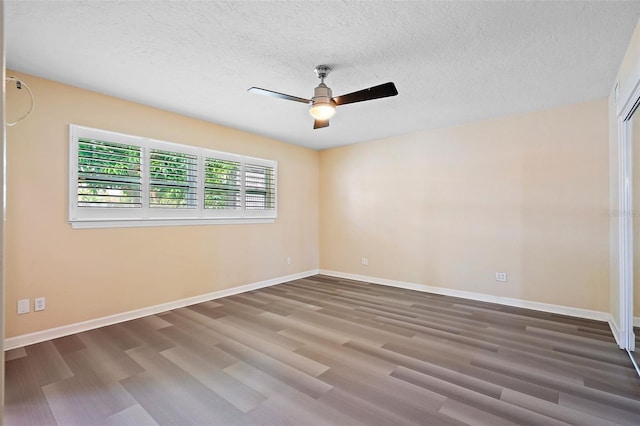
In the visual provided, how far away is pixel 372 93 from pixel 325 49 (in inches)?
20.3

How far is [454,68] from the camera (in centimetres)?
277

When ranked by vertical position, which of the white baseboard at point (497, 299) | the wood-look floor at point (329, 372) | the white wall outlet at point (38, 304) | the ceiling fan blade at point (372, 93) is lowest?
the wood-look floor at point (329, 372)

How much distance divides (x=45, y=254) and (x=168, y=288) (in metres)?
1.32

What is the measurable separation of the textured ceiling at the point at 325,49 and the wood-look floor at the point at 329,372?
2548mm

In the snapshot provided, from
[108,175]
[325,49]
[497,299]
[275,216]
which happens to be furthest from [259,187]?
[497,299]

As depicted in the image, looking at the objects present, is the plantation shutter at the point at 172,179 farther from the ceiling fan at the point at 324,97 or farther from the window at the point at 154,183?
the ceiling fan at the point at 324,97

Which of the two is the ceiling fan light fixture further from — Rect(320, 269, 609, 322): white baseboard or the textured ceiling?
Rect(320, 269, 609, 322): white baseboard

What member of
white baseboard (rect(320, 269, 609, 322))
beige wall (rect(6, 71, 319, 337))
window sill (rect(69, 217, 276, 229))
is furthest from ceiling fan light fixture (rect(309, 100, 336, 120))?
white baseboard (rect(320, 269, 609, 322))

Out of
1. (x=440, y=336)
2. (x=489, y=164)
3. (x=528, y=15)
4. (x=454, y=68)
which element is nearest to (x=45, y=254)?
(x=440, y=336)

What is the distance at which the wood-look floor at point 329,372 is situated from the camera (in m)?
1.89

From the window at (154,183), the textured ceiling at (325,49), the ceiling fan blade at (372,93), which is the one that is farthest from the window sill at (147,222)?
the ceiling fan blade at (372,93)

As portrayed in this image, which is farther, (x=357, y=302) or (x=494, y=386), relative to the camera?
(x=357, y=302)

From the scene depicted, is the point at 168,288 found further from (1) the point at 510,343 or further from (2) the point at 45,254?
(1) the point at 510,343

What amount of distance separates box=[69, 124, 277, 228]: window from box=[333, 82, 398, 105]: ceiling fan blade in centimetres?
244
